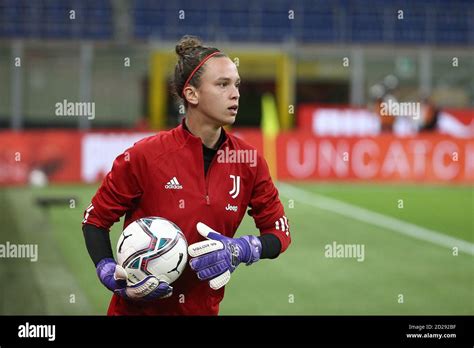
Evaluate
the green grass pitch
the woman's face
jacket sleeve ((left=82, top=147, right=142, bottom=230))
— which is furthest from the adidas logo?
the green grass pitch

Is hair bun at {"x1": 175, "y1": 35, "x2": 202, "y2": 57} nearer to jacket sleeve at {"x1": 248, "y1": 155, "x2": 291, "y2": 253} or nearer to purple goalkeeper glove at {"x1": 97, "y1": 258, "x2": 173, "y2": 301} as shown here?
jacket sleeve at {"x1": 248, "y1": 155, "x2": 291, "y2": 253}

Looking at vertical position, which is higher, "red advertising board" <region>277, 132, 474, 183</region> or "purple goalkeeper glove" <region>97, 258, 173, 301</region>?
"purple goalkeeper glove" <region>97, 258, 173, 301</region>

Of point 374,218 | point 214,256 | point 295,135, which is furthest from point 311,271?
point 295,135

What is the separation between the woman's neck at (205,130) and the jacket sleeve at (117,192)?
354 millimetres

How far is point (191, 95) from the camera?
466 centimetres

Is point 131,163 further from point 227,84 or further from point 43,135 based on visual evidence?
point 43,135

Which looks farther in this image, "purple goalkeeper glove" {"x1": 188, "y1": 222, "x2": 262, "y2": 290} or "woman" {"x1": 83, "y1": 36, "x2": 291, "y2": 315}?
"woman" {"x1": 83, "y1": 36, "x2": 291, "y2": 315}

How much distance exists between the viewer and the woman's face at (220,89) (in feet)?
15.0

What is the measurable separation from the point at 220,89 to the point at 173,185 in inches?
20.9

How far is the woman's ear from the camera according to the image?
463 centimetres

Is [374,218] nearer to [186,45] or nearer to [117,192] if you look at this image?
[186,45]

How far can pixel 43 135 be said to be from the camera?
20.6 metres

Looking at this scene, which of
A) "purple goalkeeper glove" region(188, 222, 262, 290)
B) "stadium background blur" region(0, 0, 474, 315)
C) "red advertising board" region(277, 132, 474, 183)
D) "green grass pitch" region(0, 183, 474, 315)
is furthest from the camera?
"red advertising board" region(277, 132, 474, 183)
